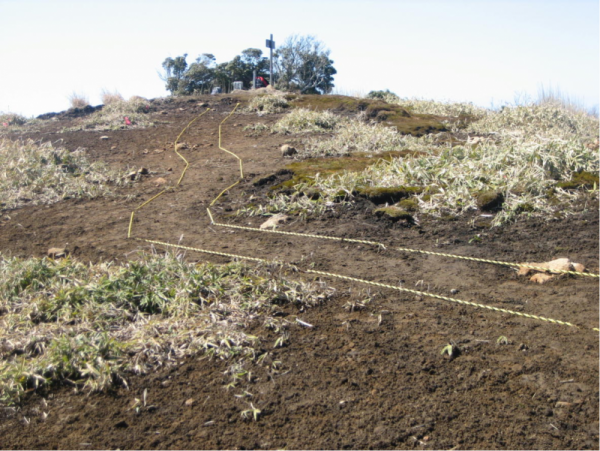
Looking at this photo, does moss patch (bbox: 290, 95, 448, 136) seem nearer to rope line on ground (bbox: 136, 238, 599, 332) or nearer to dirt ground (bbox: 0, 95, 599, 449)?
dirt ground (bbox: 0, 95, 599, 449)

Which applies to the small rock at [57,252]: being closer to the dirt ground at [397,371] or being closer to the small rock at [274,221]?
the dirt ground at [397,371]

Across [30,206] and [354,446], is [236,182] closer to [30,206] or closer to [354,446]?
[30,206]

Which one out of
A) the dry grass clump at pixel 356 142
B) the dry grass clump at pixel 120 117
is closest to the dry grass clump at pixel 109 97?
the dry grass clump at pixel 120 117

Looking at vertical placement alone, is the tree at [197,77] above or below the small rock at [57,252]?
above

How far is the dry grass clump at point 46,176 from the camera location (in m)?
6.08

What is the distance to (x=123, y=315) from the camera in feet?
9.28

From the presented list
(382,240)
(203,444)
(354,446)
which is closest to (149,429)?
(203,444)

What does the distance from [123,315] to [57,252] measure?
174 cm

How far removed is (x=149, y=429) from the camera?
209 centimetres

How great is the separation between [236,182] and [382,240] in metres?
2.47

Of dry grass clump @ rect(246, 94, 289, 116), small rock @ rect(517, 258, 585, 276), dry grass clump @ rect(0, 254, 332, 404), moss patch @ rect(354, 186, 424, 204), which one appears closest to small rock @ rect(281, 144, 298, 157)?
moss patch @ rect(354, 186, 424, 204)

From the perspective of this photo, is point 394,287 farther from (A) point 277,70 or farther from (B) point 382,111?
(A) point 277,70

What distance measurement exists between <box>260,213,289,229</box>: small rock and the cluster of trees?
15291mm

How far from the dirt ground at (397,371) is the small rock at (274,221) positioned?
0.27 m
